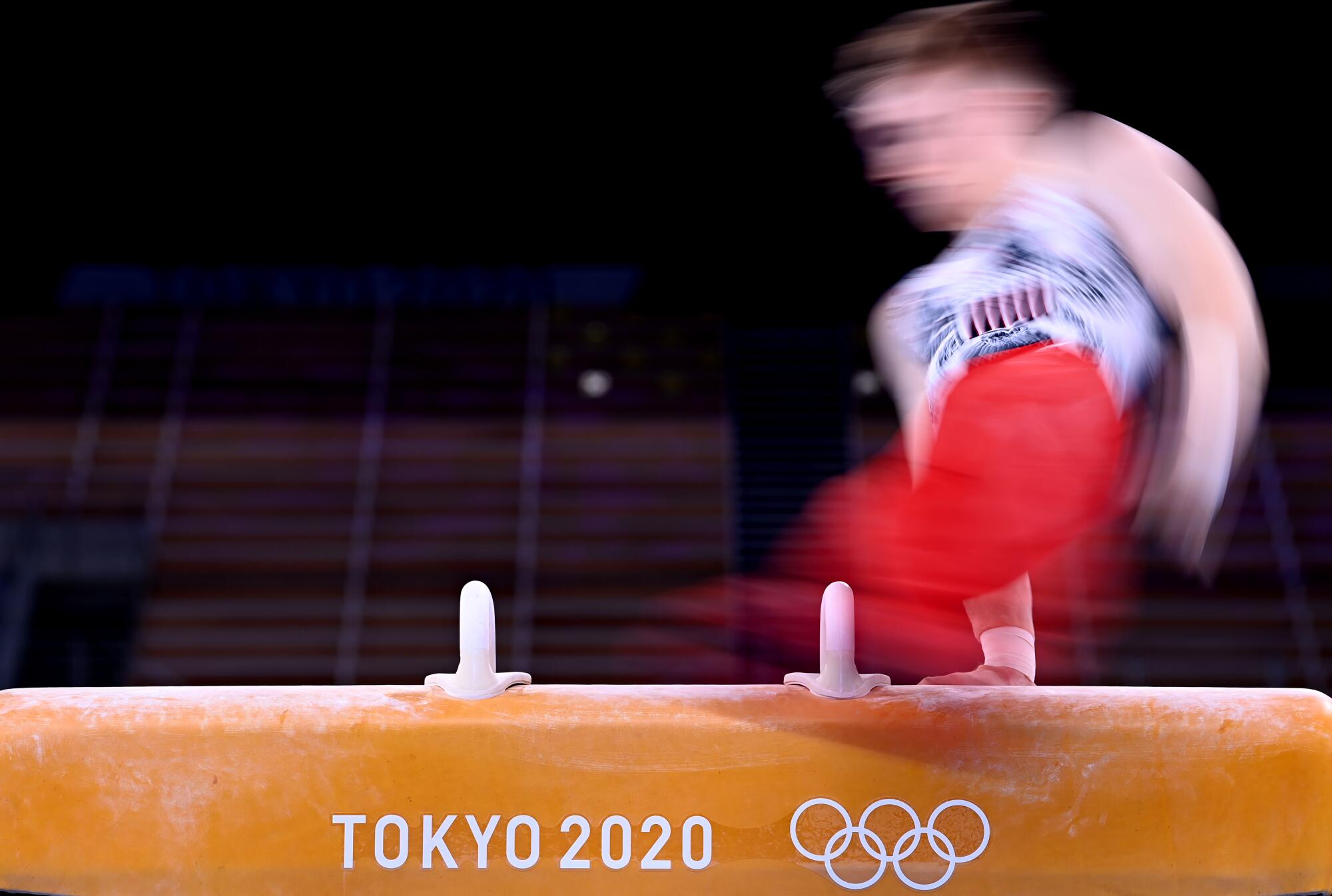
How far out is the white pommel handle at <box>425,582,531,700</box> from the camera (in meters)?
1.76

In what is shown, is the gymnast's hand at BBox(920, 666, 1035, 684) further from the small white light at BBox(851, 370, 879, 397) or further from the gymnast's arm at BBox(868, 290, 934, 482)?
the small white light at BBox(851, 370, 879, 397)

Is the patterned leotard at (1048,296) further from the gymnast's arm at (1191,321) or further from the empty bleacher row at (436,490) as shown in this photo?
the empty bleacher row at (436,490)

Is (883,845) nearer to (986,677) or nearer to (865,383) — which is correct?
(986,677)

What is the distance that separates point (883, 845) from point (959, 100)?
1098 mm

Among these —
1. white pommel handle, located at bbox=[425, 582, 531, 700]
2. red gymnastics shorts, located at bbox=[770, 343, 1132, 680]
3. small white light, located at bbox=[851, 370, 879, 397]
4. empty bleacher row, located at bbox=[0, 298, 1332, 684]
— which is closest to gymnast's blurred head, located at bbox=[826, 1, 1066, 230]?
red gymnastics shorts, located at bbox=[770, 343, 1132, 680]

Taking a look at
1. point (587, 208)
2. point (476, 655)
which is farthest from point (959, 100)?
point (587, 208)

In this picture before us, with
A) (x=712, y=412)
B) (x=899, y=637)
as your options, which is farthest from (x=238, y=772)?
(x=712, y=412)

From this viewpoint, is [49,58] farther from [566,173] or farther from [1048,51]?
[1048,51]

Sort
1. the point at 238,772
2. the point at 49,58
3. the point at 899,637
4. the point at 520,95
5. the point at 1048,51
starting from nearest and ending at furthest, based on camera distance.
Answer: the point at 238,772
the point at 899,637
the point at 1048,51
the point at 49,58
the point at 520,95

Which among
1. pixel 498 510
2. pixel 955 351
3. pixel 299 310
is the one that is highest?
pixel 299 310

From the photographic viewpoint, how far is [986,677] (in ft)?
6.45

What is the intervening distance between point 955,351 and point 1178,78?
6324 millimetres

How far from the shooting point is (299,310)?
9.23 metres

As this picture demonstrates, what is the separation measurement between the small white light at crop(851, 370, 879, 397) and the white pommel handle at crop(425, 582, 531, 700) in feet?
22.6
